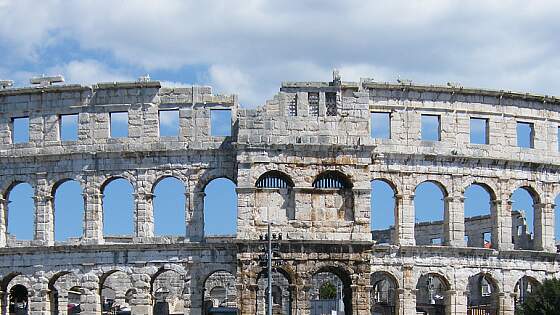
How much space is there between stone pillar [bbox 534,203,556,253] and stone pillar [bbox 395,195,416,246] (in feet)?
20.1

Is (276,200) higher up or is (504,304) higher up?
(276,200)

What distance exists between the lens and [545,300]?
4312 cm

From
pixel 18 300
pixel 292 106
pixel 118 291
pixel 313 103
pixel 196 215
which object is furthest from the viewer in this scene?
pixel 118 291

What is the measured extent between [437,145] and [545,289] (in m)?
7.56

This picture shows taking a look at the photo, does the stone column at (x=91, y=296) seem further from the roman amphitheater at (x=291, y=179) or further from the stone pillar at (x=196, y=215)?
the stone pillar at (x=196, y=215)

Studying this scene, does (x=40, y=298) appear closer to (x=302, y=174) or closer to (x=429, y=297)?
A: (x=302, y=174)

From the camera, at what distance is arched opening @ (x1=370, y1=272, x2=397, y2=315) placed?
52275 mm

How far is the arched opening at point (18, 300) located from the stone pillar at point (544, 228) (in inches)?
904

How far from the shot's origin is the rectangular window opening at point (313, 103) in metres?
44.4

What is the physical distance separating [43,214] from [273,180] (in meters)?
10.0

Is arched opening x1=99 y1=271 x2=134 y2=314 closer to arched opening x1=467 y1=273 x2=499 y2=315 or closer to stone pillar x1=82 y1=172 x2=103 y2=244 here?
stone pillar x1=82 y1=172 x2=103 y2=244

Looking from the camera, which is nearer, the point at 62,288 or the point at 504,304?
the point at 62,288

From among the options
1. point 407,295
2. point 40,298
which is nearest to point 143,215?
point 40,298

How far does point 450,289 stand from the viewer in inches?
1826
